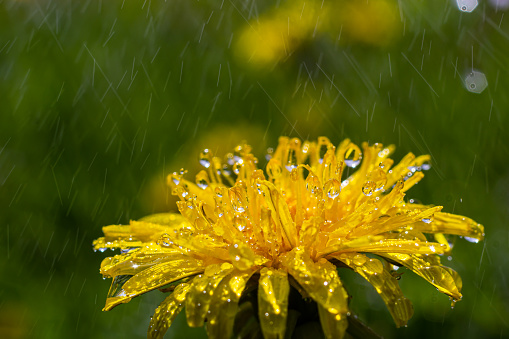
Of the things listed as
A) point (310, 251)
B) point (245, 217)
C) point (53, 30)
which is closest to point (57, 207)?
point (53, 30)

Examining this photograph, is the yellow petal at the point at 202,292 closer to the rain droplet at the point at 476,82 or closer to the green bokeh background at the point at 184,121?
the green bokeh background at the point at 184,121

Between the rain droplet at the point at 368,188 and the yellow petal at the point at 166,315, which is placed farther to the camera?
the rain droplet at the point at 368,188

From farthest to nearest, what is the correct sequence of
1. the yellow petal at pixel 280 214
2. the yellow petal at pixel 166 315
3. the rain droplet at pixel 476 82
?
the rain droplet at pixel 476 82 < the yellow petal at pixel 280 214 < the yellow petal at pixel 166 315

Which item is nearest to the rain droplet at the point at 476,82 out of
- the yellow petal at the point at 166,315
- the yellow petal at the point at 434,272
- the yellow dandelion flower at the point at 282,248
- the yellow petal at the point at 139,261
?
the yellow dandelion flower at the point at 282,248

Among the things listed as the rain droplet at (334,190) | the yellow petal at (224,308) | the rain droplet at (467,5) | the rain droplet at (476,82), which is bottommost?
the yellow petal at (224,308)

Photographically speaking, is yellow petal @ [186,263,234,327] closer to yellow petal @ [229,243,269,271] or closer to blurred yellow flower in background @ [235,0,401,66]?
yellow petal @ [229,243,269,271]

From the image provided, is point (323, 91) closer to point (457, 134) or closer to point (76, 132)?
point (457, 134)

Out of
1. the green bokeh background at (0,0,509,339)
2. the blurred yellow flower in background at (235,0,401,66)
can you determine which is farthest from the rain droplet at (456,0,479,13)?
the blurred yellow flower in background at (235,0,401,66)
